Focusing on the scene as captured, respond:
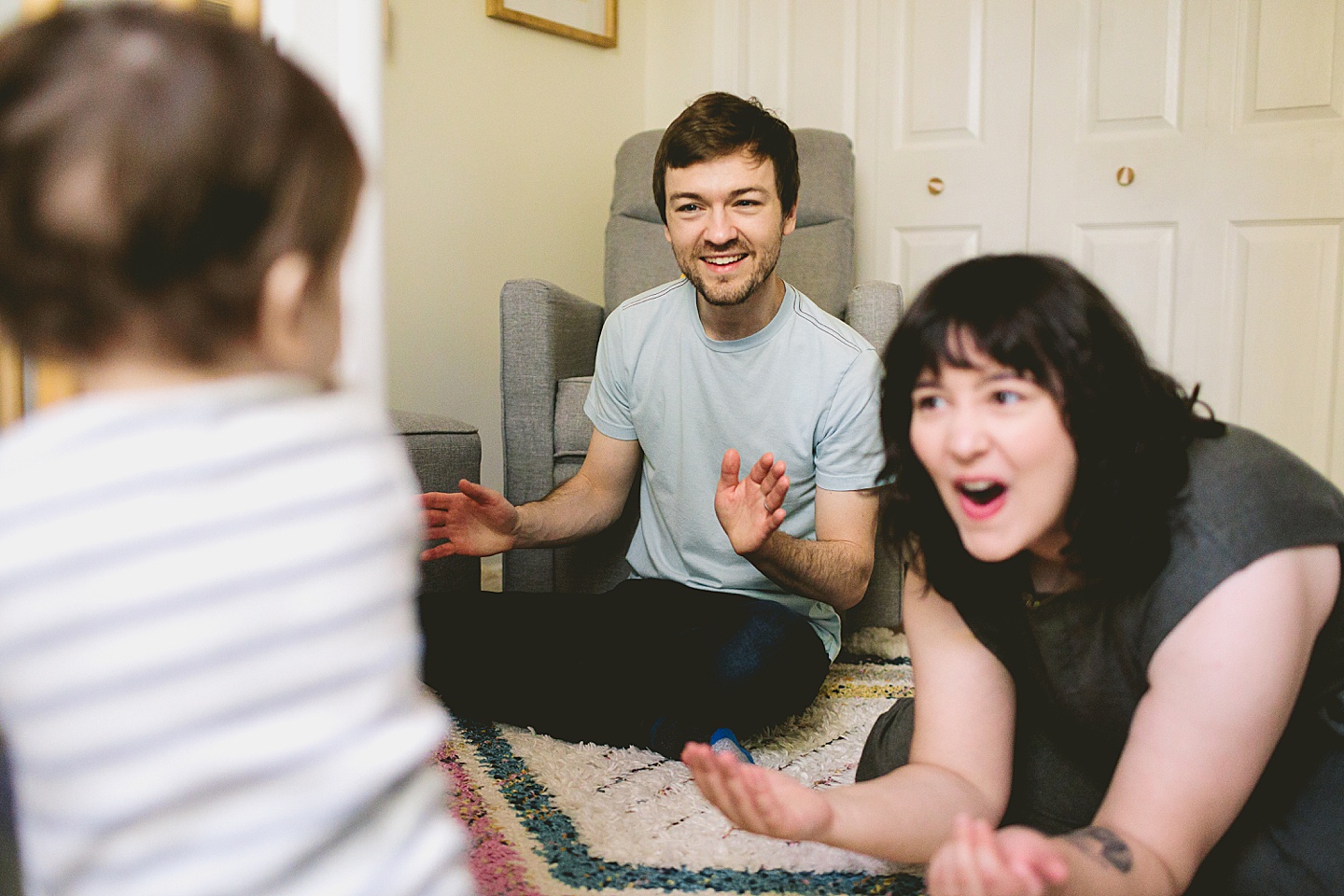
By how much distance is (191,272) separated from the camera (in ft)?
1.61

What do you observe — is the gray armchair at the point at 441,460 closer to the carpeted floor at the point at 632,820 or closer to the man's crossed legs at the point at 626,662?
the man's crossed legs at the point at 626,662

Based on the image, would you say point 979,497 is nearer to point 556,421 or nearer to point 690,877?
point 690,877

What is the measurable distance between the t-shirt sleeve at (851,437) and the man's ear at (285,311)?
1020 millimetres

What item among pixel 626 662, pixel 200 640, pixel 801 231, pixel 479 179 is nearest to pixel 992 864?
pixel 200 640

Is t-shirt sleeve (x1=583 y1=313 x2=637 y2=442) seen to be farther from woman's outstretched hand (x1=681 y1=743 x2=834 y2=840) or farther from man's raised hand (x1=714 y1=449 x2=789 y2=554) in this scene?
woman's outstretched hand (x1=681 y1=743 x2=834 y2=840)

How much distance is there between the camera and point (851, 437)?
4.87ft

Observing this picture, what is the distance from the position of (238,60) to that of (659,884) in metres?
0.83

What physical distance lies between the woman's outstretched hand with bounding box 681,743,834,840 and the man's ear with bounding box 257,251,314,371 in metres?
0.39

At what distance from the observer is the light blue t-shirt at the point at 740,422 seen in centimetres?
151

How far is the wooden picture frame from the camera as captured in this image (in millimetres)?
2703

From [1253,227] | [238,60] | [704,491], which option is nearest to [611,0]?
[1253,227]

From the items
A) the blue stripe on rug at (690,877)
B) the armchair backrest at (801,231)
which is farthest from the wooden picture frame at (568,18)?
the blue stripe on rug at (690,877)

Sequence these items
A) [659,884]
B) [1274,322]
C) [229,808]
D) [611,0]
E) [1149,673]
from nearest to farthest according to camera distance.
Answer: [229,808]
[1149,673]
[659,884]
[1274,322]
[611,0]

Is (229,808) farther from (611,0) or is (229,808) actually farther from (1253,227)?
(611,0)
